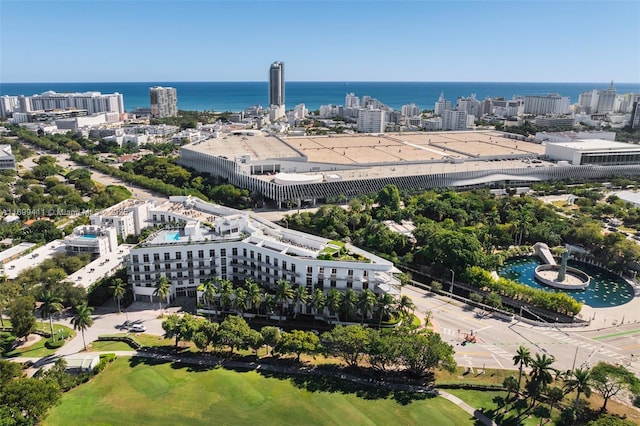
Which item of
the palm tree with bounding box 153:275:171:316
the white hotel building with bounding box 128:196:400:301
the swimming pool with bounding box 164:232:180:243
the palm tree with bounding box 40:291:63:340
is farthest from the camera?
the swimming pool with bounding box 164:232:180:243

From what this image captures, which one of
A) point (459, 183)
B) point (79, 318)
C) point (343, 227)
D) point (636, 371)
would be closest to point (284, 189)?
point (343, 227)

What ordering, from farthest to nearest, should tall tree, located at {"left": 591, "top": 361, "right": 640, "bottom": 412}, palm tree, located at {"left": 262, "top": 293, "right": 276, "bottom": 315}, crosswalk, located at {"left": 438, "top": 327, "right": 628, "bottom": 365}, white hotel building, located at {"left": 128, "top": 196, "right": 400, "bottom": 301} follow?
white hotel building, located at {"left": 128, "top": 196, "right": 400, "bottom": 301}
palm tree, located at {"left": 262, "top": 293, "right": 276, "bottom": 315}
crosswalk, located at {"left": 438, "top": 327, "right": 628, "bottom": 365}
tall tree, located at {"left": 591, "top": 361, "right": 640, "bottom": 412}

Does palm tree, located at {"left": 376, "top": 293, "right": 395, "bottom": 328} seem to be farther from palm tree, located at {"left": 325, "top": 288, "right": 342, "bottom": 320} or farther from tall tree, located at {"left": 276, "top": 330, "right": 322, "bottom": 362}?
tall tree, located at {"left": 276, "top": 330, "right": 322, "bottom": 362}

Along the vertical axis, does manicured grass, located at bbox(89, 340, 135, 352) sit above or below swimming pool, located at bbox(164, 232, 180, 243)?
below

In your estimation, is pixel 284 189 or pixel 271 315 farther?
pixel 284 189

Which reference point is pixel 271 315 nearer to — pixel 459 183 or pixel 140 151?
pixel 459 183

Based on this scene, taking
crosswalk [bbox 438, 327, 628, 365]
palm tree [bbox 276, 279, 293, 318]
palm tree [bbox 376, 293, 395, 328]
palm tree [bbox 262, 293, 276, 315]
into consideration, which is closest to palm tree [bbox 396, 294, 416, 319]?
palm tree [bbox 376, 293, 395, 328]

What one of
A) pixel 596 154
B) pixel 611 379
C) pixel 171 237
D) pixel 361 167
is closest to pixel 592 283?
pixel 611 379

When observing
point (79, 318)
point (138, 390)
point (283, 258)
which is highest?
point (283, 258)
